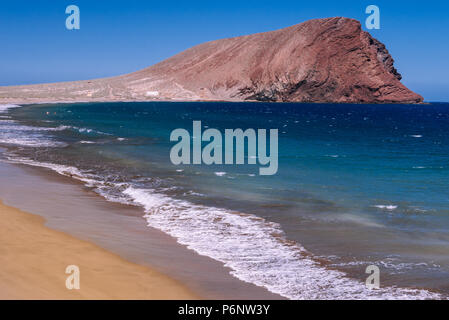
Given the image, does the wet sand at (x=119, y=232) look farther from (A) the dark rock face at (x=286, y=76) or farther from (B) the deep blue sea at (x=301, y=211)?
(A) the dark rock face at (x=286, y=76)

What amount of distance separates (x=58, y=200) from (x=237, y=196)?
5.59m

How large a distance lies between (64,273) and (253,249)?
3830 mm

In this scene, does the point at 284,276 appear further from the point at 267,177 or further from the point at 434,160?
the point at 434,160

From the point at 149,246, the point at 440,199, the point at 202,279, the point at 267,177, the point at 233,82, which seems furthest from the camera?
the point at 233,82

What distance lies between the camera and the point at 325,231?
11242 millimetres

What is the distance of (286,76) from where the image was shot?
14838 cm

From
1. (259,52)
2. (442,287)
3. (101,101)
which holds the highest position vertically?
(259,52)

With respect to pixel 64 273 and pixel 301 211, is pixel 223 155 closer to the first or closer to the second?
pixel 301 211

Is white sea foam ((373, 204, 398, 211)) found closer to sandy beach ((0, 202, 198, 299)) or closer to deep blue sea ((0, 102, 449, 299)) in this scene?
deep blue sea ((0, 102, 449, 299))

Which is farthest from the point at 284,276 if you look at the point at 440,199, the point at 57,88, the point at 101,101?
the point at 57,88

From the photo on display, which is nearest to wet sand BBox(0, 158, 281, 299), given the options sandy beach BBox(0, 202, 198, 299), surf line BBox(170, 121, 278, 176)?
sandy beach BBox(0, 202, 198, 299)

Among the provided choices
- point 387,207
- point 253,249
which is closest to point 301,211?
point 387,207

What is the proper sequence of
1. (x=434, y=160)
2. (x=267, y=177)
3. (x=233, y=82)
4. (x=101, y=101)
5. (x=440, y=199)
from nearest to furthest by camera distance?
(x=440, y=199), (x=267, y=177), (x=434, y=160), (x=101, y=101), (x=233, y=82)

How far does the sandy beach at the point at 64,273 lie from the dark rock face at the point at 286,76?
442 feet
